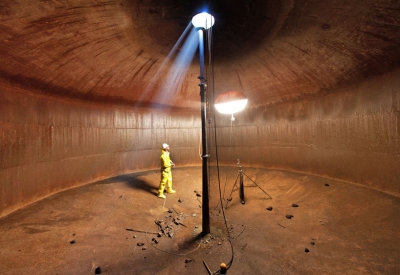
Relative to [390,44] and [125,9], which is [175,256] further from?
[390,44]

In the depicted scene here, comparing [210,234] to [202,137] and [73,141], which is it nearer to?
[202,137]

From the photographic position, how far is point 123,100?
8.37 m

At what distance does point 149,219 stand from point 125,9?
16.2ft

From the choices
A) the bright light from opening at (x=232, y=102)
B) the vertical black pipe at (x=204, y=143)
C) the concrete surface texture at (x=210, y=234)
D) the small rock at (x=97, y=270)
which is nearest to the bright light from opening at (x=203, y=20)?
the vertical black pipe at (x=204, y=143)

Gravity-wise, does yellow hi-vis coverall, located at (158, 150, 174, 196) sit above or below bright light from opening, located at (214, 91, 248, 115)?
below

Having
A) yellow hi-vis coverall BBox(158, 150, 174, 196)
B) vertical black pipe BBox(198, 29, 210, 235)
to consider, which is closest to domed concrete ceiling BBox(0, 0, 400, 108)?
vertical black pipe BBox(198, 29, 210, 235)

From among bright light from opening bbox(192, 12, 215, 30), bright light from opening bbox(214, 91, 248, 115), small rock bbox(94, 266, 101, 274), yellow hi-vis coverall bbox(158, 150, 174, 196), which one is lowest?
small rock bbox(94, 266, 101, 274)

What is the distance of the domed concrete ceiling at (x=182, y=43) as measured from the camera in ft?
11.5

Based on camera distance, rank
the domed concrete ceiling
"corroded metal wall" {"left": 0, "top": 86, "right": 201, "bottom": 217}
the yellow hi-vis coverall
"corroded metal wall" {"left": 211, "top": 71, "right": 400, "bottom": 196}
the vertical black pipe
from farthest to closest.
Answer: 1. the yellow hi-vis coverall
2. "corroded metal wall" {"left": 211, "top": 71, "right": 400, "bottom": 196}
3. "corroded metal wall" {"left": 0, "top": 86, "right": 201, "bottom": 217}
4. the vertical black pipe
5. the domed concrete ceiling

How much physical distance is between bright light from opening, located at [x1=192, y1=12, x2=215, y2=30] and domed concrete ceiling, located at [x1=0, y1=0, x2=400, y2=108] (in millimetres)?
158

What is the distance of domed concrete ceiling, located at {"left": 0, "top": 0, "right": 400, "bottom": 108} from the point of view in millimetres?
3512

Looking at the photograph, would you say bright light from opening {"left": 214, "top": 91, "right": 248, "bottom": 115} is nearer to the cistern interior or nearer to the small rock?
the cistern interior

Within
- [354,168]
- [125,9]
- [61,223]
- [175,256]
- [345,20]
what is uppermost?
[125,9]

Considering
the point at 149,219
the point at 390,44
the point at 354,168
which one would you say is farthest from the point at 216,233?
the point at 390,44
